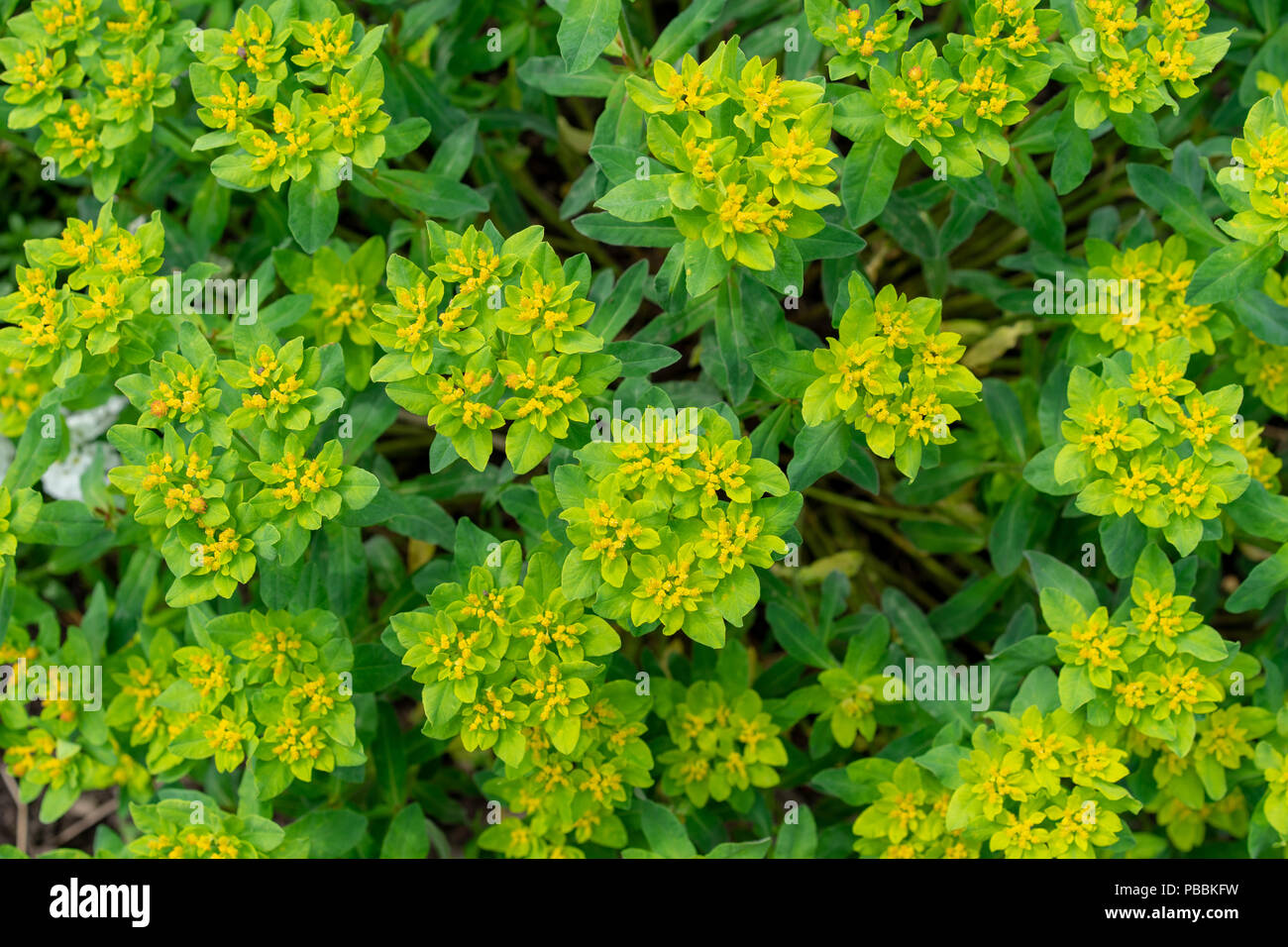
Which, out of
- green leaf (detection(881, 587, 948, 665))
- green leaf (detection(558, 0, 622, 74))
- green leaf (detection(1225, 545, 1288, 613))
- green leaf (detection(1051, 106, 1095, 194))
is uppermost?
green leaf (detection(558, 0, 622, 74))

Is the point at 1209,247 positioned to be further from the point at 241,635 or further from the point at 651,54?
the point at 241,635

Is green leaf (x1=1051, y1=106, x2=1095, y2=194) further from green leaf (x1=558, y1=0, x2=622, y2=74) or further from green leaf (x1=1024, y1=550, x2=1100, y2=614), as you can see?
green leaf (x1=558, y1=0, x2=622, y2=74)

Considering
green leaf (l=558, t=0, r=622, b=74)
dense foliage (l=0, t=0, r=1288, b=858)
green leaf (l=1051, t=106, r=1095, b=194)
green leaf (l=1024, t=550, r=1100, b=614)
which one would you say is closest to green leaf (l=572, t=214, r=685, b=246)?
dense foliage (l=0, t=0, r=1288, b=858)

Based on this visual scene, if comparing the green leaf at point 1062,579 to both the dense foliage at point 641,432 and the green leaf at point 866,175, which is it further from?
the green leaf at point 866,175

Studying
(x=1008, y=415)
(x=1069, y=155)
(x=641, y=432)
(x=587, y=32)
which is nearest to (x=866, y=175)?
(x=1069, y=155)

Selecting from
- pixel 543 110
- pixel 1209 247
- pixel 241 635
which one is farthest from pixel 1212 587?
pixel 241 635

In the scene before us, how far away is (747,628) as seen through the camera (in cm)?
→ 530

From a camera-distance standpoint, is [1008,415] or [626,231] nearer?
[626,231]

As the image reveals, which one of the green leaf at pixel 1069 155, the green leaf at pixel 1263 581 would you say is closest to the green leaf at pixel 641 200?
the green leaf at pixel 1069 155

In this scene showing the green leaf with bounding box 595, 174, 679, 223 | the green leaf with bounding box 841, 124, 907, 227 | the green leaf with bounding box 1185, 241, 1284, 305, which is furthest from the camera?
the green leaf with bounding box 1185, 241, 1284, 305

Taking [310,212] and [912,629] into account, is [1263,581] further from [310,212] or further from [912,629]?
[310,212]

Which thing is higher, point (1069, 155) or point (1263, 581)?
point (1069, 155)

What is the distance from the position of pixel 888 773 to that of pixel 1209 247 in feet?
7.22

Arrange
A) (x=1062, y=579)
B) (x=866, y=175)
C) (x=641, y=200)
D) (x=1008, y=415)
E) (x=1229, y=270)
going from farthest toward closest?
(x=1008, y=415) < (x=1062, y=579) < (x=1229, y=270) < (x=866, y=175) < (x=641, y=200)
